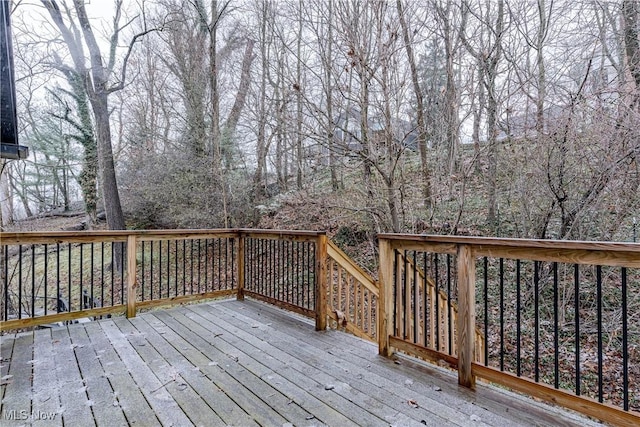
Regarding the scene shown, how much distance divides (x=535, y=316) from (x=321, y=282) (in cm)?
189

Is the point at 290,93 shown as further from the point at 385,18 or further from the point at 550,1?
the point at 550,1

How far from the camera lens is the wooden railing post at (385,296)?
2750 millimetres

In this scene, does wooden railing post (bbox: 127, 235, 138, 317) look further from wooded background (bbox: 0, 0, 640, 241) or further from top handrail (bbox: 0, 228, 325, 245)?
wooded background (bbox: 0, 0, 640, 241)

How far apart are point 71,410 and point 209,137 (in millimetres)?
7742

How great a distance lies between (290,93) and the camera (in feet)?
19.8

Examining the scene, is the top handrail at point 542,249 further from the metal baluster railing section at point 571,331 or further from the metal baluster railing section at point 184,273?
the metal baluster railing section at point 184,273

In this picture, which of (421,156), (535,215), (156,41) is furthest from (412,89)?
(156,41)

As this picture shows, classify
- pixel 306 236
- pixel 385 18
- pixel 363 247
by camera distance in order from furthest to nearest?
pixel 363 247
pixel 385 18
pixel 306 236

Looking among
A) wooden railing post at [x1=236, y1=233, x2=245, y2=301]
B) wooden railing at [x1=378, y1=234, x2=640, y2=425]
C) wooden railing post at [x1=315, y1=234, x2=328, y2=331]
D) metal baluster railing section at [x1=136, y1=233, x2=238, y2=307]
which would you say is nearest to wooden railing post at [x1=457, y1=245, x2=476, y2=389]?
wooden railing at [x1=378, y1=234, x2=640, y2=425]

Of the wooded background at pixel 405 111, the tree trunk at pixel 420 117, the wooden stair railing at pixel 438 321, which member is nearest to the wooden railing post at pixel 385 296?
the wooden stair railing at pixel 438 321

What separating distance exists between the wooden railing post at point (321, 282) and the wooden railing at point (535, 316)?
78cm

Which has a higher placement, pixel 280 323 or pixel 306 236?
pixel 306 236

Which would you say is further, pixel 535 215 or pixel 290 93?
pixel 290 93

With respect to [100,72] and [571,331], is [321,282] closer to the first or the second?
[571,331]
